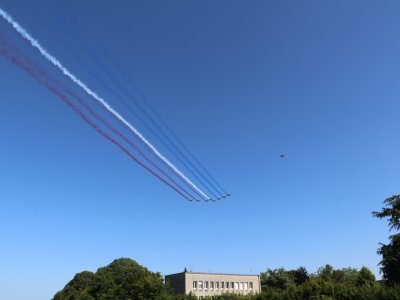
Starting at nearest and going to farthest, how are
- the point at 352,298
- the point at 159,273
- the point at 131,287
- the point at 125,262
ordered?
the point at 352,298 → the point at 131,287 → the point at 159,273 → the point at 125,262

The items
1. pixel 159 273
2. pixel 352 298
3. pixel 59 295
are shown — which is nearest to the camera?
pixel 352 298

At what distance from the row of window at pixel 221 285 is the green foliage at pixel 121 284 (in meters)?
18.4

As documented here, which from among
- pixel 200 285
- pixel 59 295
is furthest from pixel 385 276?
pixel 59 295

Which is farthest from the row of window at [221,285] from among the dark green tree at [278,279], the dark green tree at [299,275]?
the dark green tree at [299,275]

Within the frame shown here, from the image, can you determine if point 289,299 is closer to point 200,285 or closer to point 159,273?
point 159,273

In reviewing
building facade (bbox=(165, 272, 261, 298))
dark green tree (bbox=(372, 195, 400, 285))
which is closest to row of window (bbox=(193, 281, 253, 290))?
building facade (bbox=(165, 272, 261, 298))

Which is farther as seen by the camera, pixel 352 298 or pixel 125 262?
pixel 125 262

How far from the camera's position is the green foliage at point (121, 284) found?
74.6 m

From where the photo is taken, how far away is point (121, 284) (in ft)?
265

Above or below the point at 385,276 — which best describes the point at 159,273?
above

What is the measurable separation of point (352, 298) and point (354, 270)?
10723cm

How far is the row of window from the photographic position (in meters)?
124

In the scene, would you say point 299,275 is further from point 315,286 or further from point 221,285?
point 315,286

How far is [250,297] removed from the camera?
68875 mm
